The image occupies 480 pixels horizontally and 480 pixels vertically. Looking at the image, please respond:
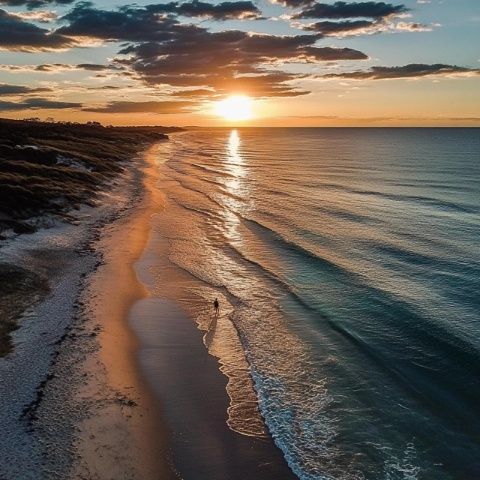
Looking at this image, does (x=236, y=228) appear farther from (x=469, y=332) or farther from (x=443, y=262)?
(x=469, y=332)

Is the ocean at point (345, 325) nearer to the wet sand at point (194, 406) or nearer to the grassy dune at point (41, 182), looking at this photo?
the wet sand at point (194, 406)

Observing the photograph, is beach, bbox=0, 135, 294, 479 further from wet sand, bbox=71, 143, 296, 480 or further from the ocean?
Answer: the ocean

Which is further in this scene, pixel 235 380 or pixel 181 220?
pixel 181 220

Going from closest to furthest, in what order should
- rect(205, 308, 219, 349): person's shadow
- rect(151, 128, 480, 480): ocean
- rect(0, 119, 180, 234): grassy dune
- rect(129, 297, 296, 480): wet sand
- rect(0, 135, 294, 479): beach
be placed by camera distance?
rect(0, 135, 294, 479): beach → rect(129, 297, 296, 480): wet sand → rect(151, 128, 480, 480): ocean → rect(205, 308, 219, 349): person's shadow → rect(0, 119, 180, 234): grassy dune

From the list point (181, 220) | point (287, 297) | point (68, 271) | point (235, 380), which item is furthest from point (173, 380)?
point (181, 220)

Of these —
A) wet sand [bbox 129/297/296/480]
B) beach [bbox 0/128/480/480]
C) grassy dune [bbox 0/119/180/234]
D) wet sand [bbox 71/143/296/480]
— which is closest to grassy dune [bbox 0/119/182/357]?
grassy dune [bbox 0/119/180/234]

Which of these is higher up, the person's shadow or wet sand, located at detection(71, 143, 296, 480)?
wet sand, located at detection(71, 143, 296, 480)

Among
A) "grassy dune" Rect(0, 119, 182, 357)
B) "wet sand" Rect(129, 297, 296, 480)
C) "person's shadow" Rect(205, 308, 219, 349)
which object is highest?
"grassy dune" Rect(0, 119, 182, 357)

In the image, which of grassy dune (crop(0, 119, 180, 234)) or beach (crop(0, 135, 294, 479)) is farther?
grassy dune (crop(0, 119, 180, 234))
